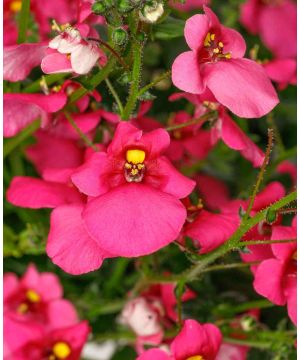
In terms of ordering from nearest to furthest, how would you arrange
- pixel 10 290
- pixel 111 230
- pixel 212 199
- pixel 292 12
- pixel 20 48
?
pixel 111 230 → pixel 20 48 → pixel 10 290 → pixel 212 199 → pixel 292 12

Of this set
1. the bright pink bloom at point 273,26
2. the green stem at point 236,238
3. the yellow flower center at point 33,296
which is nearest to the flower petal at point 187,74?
the green stem at point 236,238

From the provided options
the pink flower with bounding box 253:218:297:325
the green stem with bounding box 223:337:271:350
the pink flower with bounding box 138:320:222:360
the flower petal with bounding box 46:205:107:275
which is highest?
the flower petal with bounding box 46:205:107:275

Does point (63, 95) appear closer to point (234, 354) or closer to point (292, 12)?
point (234, 354)

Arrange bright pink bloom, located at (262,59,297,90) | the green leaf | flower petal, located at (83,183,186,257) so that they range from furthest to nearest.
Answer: bright pink bloom, located at (262,59,297,90) → the green leaf → flower petal, located at (83,183,186,257)

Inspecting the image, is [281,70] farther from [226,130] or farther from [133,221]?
[133,221]

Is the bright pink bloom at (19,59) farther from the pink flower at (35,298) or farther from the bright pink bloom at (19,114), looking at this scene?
the pink flower at (35,298)

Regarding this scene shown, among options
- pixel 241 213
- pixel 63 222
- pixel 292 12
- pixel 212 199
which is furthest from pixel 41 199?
pixel 292 12

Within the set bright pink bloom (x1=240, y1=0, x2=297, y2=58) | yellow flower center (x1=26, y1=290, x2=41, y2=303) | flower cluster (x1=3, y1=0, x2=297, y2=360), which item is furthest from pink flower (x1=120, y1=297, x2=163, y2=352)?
bright pink bloom (x1=240, y1=0, x2=297, y2=58)

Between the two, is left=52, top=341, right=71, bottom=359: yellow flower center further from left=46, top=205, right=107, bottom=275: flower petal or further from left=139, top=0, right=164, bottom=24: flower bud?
left=139, top=0, right=164, bottom=24: flower bud
